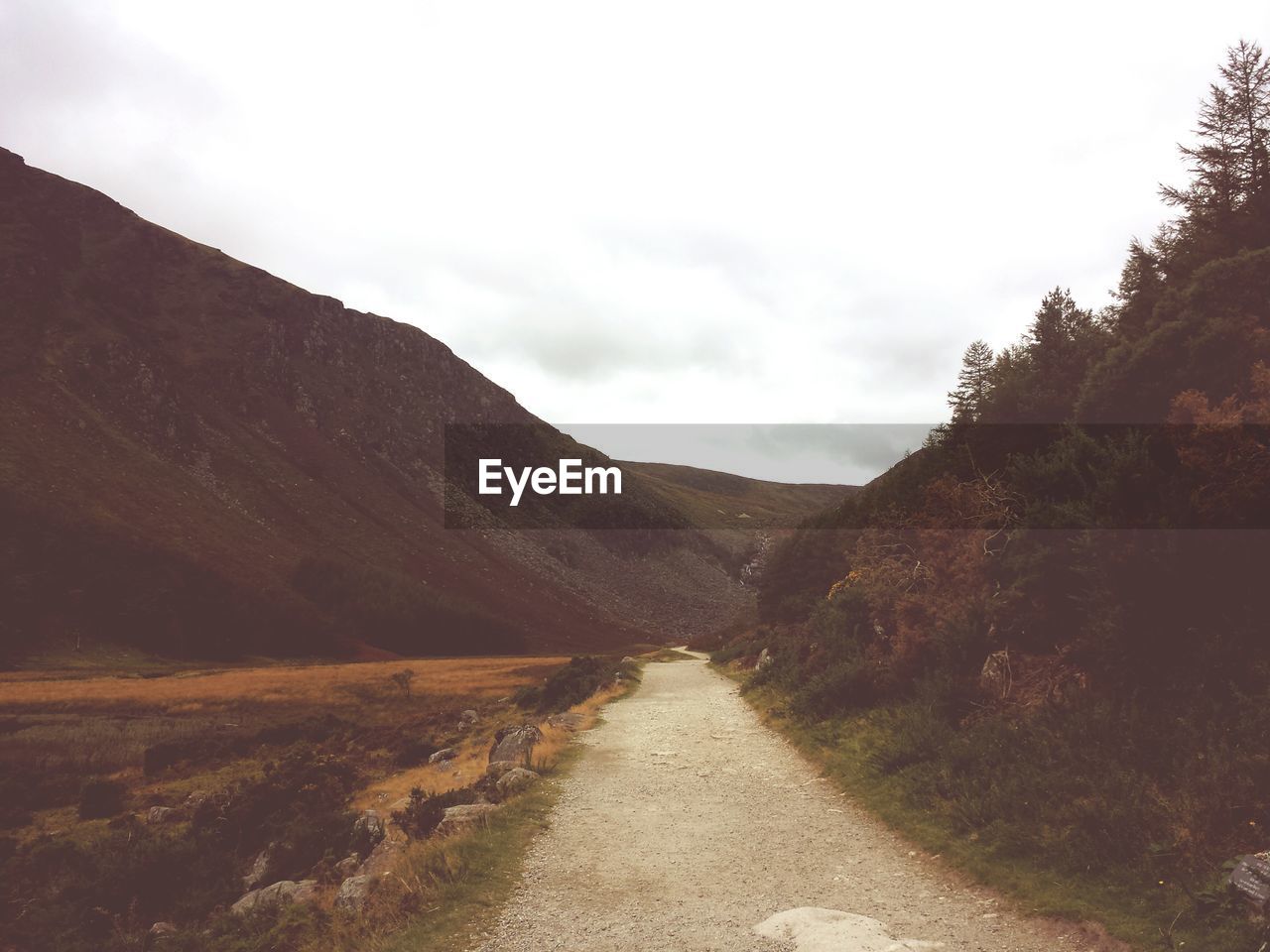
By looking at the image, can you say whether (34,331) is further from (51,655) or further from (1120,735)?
(1120,735)

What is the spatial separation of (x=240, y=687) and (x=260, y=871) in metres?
36.6

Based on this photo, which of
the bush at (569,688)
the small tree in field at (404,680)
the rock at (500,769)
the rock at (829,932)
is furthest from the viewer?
the small tree in field at (404,680)

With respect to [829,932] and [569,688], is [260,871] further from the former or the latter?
[569,688]

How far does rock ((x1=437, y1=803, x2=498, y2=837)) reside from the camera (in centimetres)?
1073

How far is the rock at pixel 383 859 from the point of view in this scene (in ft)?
33.5

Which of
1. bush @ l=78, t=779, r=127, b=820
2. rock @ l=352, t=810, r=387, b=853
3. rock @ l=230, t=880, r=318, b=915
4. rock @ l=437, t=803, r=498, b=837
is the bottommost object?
bush @ l=78, t=779, r=127, b=820

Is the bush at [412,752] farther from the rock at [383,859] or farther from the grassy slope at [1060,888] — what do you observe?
the grassy slope at [1060,888]

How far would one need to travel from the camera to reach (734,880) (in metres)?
8.45

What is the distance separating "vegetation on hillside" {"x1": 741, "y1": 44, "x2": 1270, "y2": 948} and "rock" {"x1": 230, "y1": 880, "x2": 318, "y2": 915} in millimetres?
10360

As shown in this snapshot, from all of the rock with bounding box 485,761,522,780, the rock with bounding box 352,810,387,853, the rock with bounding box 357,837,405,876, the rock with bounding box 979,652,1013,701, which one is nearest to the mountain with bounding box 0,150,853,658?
the rock with bounding box 352,810,387,853

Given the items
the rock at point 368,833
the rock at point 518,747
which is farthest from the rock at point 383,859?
the rock at point 518,747

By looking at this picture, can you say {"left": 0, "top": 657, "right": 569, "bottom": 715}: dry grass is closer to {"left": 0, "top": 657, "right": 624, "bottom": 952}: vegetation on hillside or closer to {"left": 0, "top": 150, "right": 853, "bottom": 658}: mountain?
{"left": 0, "top": 657, "right": 624, "bottom": 952}: vegetation on hillside

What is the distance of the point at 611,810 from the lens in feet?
38.5

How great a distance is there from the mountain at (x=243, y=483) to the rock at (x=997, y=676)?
238ft
